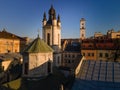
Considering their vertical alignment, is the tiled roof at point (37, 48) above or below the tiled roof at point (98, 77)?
above

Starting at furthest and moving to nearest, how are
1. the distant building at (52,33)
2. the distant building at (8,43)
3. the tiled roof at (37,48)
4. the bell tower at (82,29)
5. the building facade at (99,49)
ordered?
the bell tower at (82,29) < the distant building at (8,43) < the building facade at (99,49) < the distant building at (52,33) < the tiled roof at (37,48)

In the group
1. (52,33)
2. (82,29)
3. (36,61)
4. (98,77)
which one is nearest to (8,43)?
(52,33)

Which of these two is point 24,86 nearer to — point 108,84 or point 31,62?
point 31,62

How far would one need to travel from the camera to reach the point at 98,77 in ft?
57.2

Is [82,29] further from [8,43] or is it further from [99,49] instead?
[8,43]

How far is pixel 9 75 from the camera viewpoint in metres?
25.5

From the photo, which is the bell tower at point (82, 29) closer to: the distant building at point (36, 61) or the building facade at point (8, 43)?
the building facade at point (8, 43)

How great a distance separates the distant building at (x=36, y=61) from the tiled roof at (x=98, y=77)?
570 cm

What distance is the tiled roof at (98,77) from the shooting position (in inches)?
651

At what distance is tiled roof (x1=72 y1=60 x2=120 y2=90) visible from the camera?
651 inches

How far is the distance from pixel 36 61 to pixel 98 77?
870 cm

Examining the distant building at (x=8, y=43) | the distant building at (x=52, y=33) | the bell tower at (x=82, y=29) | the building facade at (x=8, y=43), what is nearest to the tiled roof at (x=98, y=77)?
the distant building at (x=52, y=33)

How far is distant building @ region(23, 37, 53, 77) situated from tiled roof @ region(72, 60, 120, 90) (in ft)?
18.7

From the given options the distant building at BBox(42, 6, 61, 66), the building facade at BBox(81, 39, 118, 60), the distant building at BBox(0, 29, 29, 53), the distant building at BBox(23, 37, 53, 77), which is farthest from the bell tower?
the distant building at BBox(23, 37, 53, 77)
